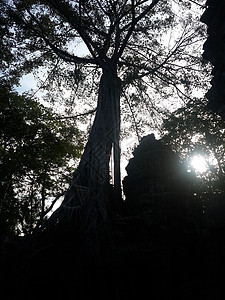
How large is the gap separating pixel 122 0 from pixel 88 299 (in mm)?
7814

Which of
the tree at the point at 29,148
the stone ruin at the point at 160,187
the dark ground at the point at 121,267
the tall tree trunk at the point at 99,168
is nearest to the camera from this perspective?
the dark ground at the point at 121,267

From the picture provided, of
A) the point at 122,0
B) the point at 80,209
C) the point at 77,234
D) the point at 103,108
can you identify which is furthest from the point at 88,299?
the point at 122,0

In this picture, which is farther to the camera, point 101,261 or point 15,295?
point 101,261

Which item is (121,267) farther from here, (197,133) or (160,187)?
(197,133)

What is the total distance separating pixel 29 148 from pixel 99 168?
4376 mm

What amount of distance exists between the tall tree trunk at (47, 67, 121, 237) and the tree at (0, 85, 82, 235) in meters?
2.36

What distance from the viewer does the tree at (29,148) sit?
7.34 meters

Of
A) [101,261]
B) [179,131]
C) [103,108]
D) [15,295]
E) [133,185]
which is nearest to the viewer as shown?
[15,295]

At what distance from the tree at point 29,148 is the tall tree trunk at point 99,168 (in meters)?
2.36

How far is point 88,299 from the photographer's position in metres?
2.77

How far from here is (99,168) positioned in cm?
442

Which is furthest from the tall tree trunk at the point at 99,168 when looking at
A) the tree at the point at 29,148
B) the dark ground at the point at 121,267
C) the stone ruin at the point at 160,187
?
the tree at the point at 29,148

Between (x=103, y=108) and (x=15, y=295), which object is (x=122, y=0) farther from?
(x=15, y=295)

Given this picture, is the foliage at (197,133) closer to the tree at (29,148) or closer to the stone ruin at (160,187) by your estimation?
the stone ruin at (160,187)
